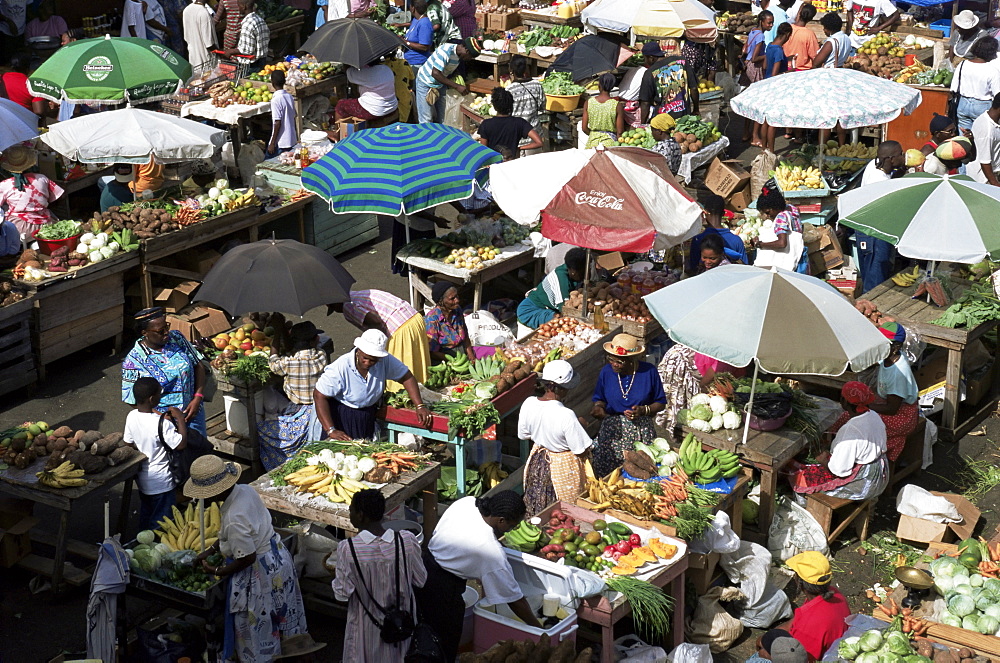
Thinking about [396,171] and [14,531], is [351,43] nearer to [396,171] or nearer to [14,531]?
[396,171]

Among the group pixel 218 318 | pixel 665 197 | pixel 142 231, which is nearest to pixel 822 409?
pixel 665 197

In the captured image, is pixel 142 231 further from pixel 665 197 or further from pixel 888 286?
pixel 888 286

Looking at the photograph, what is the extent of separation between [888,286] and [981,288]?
0.82m

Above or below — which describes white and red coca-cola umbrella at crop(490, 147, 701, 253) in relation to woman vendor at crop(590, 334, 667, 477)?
above

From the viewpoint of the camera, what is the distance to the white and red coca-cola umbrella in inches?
406

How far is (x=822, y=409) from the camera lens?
9.66 m

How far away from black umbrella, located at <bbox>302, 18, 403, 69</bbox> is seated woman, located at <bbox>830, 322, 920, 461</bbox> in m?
7.44

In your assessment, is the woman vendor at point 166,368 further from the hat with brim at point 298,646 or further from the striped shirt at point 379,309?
the hat with brim at point 298,646

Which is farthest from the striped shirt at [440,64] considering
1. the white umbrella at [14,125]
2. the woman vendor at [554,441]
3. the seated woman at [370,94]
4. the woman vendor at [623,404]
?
the woman vendor at [554,441]

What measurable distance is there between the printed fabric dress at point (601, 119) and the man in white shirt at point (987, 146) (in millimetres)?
3909

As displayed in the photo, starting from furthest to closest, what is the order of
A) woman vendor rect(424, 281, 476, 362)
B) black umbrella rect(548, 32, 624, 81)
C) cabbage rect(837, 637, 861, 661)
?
black umbrella rect(548, 32, 624, 81) < woman vendor rect(424, 281, 476, 362) < cabbage rect(837, 637, 861, 661)

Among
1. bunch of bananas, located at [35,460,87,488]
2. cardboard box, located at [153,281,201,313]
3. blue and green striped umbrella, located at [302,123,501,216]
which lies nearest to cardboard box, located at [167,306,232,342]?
cardboard box, located at [153,281,201,313]

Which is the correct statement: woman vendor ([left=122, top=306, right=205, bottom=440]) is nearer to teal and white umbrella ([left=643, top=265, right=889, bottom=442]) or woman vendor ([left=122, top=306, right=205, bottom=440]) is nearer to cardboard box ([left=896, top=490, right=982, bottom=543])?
teal and white umbrella ([left=643, top=265, right=889, bottom=442])

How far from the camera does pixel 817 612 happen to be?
736 cm
